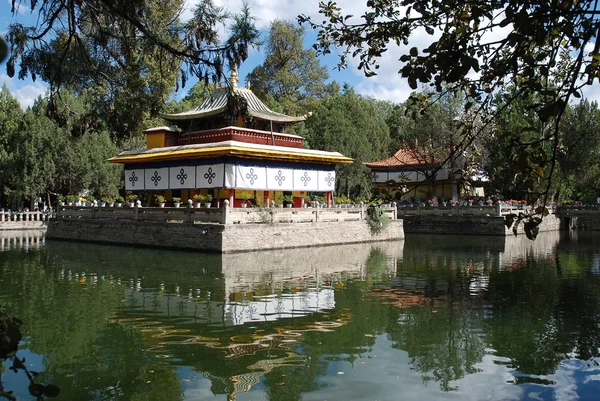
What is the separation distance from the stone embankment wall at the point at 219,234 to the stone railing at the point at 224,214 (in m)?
0.28

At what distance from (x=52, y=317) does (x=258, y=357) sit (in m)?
5.08

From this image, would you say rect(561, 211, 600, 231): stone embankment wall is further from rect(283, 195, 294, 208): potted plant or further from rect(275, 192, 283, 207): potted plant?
rect(275, 192, 283, 207): potted plant

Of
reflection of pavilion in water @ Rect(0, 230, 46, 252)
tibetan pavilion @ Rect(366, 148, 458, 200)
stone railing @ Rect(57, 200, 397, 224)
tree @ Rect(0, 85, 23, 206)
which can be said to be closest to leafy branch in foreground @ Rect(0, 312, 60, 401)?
stone railing @ Rect(57, 200, 397, 224)

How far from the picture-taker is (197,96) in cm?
5381

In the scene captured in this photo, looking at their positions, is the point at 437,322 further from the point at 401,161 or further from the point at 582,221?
the point at 582,221

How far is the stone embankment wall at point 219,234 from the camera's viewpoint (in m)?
22.9

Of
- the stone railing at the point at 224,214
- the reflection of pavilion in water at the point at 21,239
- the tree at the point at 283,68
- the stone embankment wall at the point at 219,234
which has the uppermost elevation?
the tree at the point at 283,68

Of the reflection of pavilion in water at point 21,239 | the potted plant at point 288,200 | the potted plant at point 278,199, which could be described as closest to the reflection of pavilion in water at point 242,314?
the potted plant at point 288,200

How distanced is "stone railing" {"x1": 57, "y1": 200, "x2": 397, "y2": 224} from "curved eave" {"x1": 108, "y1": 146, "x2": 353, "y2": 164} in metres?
3.50

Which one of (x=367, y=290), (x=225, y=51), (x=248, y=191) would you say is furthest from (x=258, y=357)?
(x=248, y=191)

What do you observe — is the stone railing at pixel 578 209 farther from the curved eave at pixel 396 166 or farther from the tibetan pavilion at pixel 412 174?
the curved eave at pixel 396 166

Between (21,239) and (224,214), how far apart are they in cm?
1406

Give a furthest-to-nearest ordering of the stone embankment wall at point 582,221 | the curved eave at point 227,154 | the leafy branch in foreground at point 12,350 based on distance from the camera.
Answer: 1. the stone embankment wall at point 582,221
2. the curved eave at point 227,154
3. the leafy branch in foreground at point 12,350

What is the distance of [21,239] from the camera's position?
30.2m
